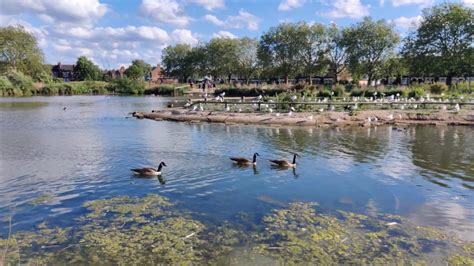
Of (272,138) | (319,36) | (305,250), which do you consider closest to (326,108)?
(272,138)

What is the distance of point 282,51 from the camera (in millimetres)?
90250

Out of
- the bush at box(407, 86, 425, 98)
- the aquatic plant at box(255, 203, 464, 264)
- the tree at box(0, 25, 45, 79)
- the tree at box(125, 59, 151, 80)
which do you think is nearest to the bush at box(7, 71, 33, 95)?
the tree at box(0, 25, 45, 79)

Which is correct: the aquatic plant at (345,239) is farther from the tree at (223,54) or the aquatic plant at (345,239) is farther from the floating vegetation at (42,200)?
the tree at (223,54)

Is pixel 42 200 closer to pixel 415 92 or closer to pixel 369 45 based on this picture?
pixel 415 92

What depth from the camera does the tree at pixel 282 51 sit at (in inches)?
3487

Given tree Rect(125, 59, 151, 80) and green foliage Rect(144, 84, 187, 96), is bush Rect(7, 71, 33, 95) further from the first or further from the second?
tree Rect(125, 59, 151, 80)

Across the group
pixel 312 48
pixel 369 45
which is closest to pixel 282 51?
pixel 312 48

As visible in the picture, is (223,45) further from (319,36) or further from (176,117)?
(176,117)

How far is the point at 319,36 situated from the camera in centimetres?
8631

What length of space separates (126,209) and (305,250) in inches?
179

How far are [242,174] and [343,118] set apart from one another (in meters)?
17.6

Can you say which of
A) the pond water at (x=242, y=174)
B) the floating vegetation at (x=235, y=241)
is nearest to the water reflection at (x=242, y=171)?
the pond water at (x=242, y=174)

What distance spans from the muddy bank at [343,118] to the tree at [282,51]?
194 ft

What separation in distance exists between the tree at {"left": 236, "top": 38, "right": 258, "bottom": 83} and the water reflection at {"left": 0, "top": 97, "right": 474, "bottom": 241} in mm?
83728
